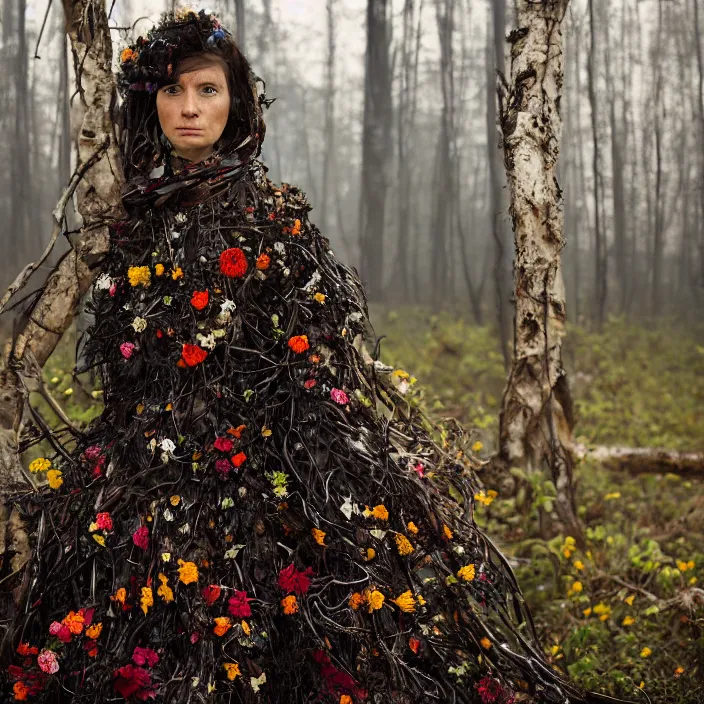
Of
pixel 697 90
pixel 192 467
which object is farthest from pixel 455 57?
pixel 192 467

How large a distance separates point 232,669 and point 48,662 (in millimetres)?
478

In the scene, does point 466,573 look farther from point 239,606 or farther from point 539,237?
point 539,237

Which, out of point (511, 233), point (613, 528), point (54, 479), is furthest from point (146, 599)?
point (511, 233)

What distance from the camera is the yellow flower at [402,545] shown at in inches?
65.8

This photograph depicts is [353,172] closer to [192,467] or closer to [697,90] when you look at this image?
[697,90]

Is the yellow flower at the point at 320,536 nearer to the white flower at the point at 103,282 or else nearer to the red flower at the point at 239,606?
the red flower at the point at 239,606

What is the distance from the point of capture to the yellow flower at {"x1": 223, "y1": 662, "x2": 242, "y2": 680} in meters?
1.49

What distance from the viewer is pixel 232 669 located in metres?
1.49

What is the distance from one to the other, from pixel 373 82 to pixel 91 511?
21.3ft

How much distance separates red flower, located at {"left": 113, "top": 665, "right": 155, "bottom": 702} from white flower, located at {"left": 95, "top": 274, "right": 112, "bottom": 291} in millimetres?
1020

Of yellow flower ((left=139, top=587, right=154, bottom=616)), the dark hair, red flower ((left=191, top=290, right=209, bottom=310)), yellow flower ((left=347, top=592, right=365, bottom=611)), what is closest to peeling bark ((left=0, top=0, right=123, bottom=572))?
the dark hair

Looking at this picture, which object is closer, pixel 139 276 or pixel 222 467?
pixel 222 467

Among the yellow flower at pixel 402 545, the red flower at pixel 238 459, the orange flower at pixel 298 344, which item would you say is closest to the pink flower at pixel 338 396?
the orange flower at pixel 298 344

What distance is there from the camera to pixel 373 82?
22.8 ft
